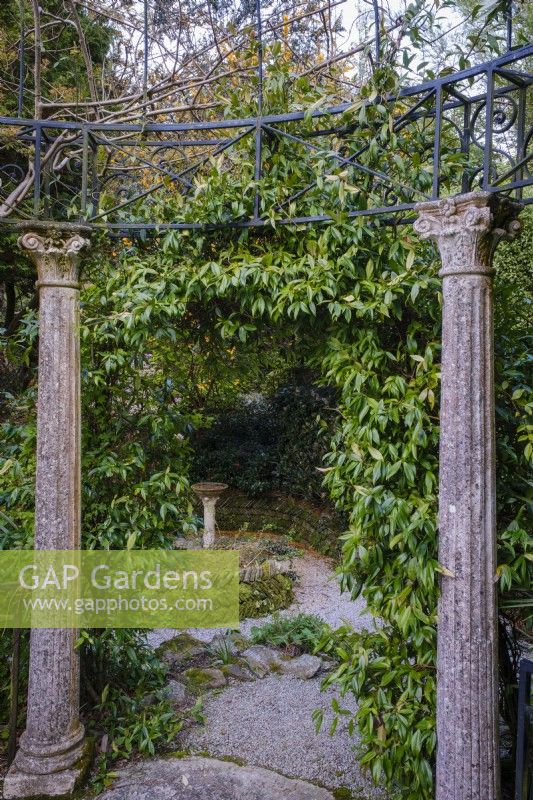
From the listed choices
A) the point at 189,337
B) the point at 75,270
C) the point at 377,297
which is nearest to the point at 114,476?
the point at 189,337

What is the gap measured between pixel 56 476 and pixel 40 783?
1467 millimetres

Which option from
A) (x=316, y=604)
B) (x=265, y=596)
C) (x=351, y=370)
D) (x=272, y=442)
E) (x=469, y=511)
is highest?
(x=351, y=370)

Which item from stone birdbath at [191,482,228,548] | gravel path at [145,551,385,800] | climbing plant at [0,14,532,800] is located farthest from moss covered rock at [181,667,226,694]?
stone birdbath at [191,482,228,548]

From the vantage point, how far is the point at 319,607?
5.90 m

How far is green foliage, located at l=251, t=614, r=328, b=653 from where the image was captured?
4793mm

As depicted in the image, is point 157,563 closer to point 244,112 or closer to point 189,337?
point 189,337

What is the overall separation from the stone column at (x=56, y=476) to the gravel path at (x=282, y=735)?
902 mm

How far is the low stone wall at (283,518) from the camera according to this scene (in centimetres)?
751

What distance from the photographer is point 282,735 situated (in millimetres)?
3531

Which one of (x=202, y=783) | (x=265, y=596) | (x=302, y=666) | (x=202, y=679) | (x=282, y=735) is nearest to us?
(x=202, y=783)

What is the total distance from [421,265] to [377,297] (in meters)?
0.33

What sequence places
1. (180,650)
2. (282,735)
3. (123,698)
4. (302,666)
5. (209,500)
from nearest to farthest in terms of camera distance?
1. (123,698)
2. (282,735)
3. (302,666)
4. (180,650)
5. (209,500)

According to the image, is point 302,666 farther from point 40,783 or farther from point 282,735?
point 40,783

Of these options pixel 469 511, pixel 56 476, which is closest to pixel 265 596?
pixel 56 476
